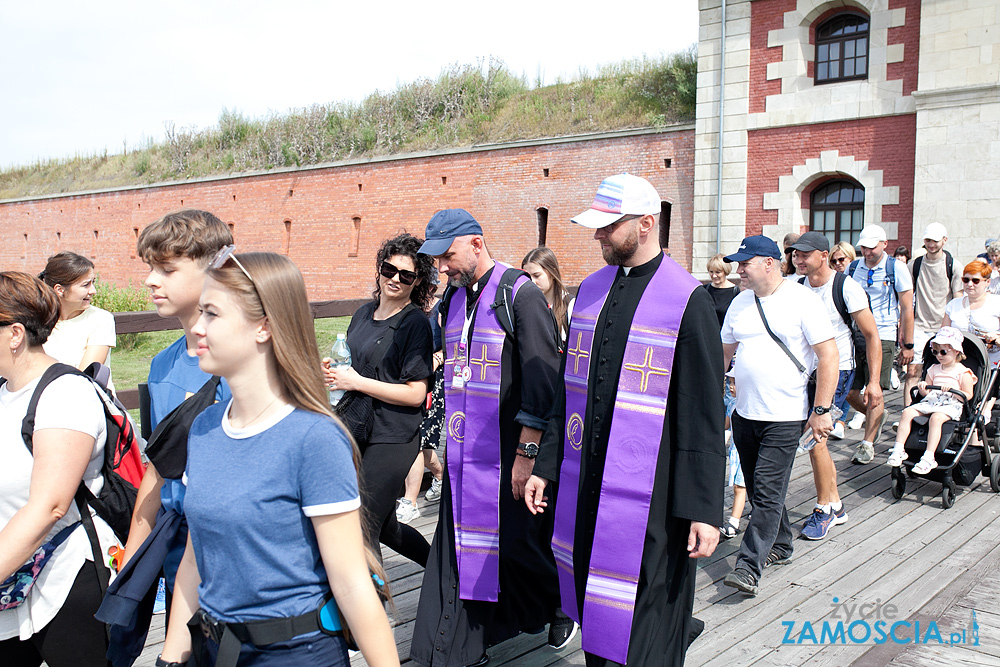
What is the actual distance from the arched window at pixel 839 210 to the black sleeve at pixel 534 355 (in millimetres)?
14148

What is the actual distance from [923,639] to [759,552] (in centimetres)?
87

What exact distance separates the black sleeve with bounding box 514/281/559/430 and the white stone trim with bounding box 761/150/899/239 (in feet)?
44.9

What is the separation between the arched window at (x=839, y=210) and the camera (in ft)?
52.9

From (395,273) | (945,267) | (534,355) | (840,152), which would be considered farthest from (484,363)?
(840,152)

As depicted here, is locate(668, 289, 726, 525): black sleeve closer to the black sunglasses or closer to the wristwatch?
the wristwatch

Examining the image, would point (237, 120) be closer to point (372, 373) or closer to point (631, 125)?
point (631, 125)

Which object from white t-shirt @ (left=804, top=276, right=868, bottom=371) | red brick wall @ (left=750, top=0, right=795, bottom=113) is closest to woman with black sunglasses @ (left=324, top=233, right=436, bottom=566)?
white t-shirt @ (left=804, top=276, right=868, bottom=371)

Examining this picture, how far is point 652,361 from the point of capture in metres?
2.93

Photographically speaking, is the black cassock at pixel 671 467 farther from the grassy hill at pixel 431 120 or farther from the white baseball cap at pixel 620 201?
the grassy hill at pixel 431 120

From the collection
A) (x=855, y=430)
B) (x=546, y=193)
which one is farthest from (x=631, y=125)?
(x=855, y=430)

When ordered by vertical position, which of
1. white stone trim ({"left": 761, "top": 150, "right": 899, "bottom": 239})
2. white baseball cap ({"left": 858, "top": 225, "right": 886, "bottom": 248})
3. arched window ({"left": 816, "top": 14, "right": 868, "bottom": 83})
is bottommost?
white baseball cap ({"left": 858, "top": 225, "right": 886, "bottom": 248})

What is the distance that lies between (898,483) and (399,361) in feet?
14.2

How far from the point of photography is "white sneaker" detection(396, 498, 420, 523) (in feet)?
18.5

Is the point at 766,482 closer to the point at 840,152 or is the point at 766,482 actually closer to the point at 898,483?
the point at 898,483
